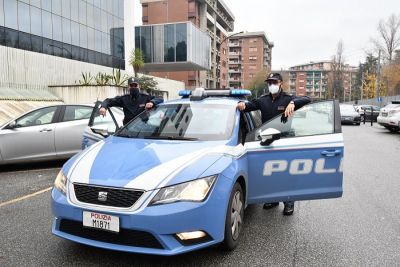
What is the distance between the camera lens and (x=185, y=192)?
9.99 ft

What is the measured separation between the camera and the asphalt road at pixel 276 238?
11.2 feet

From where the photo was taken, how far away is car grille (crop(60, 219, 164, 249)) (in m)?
2.96

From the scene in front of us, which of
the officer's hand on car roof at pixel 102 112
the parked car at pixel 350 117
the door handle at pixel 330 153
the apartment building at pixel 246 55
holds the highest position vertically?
the apartment building at pixel 246 55

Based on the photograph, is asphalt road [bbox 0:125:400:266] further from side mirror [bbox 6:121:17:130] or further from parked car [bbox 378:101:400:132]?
parked car [bbox 378:101:400:132]

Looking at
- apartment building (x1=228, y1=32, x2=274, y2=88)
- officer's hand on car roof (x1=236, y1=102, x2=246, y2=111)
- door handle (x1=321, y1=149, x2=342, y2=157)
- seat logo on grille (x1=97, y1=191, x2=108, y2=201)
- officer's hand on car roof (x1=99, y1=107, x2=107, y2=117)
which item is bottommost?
seat logo on grille (x1=97, y1=191, x2=108, y2=201)

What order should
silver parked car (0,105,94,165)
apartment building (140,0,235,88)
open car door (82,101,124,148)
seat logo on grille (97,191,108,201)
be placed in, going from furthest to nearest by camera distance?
apartment building (140,0,235,88) < silver parked car (0,105,94,165) < open car door (82,101,124,148) < seat logo on grille (97,191,108,201)

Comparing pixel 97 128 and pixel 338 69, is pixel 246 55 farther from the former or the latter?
pixel 97 128

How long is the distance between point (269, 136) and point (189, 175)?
1149 millimetres

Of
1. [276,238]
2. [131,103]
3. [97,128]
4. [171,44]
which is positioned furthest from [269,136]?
[171,44]

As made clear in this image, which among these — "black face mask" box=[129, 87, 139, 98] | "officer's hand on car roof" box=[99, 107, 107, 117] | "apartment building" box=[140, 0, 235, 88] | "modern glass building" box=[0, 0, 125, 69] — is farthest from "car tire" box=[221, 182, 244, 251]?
"apartment building" box=[140, 0, 235, 88]

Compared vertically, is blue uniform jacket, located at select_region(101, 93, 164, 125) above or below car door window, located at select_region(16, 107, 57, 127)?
above

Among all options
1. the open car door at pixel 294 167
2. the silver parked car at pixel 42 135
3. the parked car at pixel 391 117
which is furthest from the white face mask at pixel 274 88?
the parked car at pixel 391 117

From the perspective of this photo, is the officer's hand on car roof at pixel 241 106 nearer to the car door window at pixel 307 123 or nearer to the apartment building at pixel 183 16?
the car door window at pixel 307 123

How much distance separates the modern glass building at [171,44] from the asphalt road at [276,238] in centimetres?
4148
